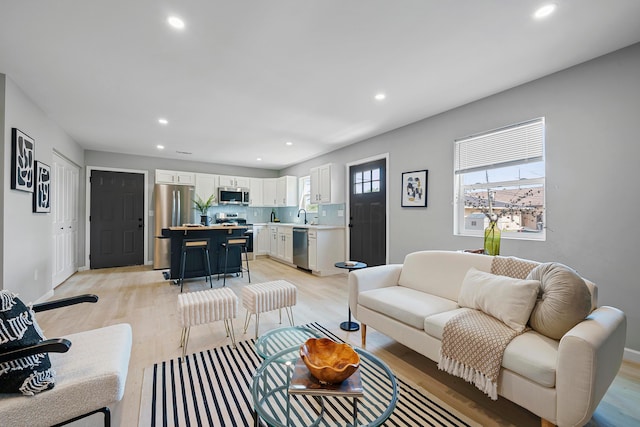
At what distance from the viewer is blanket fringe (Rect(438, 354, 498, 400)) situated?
151cm

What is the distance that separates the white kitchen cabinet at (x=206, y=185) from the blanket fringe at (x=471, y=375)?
6.29 metres

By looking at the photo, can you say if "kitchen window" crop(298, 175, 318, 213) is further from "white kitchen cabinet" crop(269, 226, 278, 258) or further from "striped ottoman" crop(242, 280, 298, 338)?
"striped ottoman" crop(242, 280, 298, 338)

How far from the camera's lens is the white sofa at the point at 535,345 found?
124cm

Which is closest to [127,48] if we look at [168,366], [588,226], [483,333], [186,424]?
[168,366]

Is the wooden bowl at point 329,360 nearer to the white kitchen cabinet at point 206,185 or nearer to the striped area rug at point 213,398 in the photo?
the striped area rug at point 213,398

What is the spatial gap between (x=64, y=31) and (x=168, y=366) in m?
2.68

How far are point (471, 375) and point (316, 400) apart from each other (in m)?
0.95

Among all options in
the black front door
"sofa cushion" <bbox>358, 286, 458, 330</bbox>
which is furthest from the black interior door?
the black front door

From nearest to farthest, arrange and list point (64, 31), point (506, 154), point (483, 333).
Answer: point (483, 333)
point (64, 31)
point (506, 154)

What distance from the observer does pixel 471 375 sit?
5.25ft

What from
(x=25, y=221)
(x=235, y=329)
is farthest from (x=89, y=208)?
(x=235, y=329)

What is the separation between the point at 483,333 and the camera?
5.27ft

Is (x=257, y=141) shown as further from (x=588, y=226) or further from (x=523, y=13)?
(x=588, y=226)

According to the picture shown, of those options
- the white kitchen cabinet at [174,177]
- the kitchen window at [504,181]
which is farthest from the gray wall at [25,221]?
the kitchen window at [504,181]
